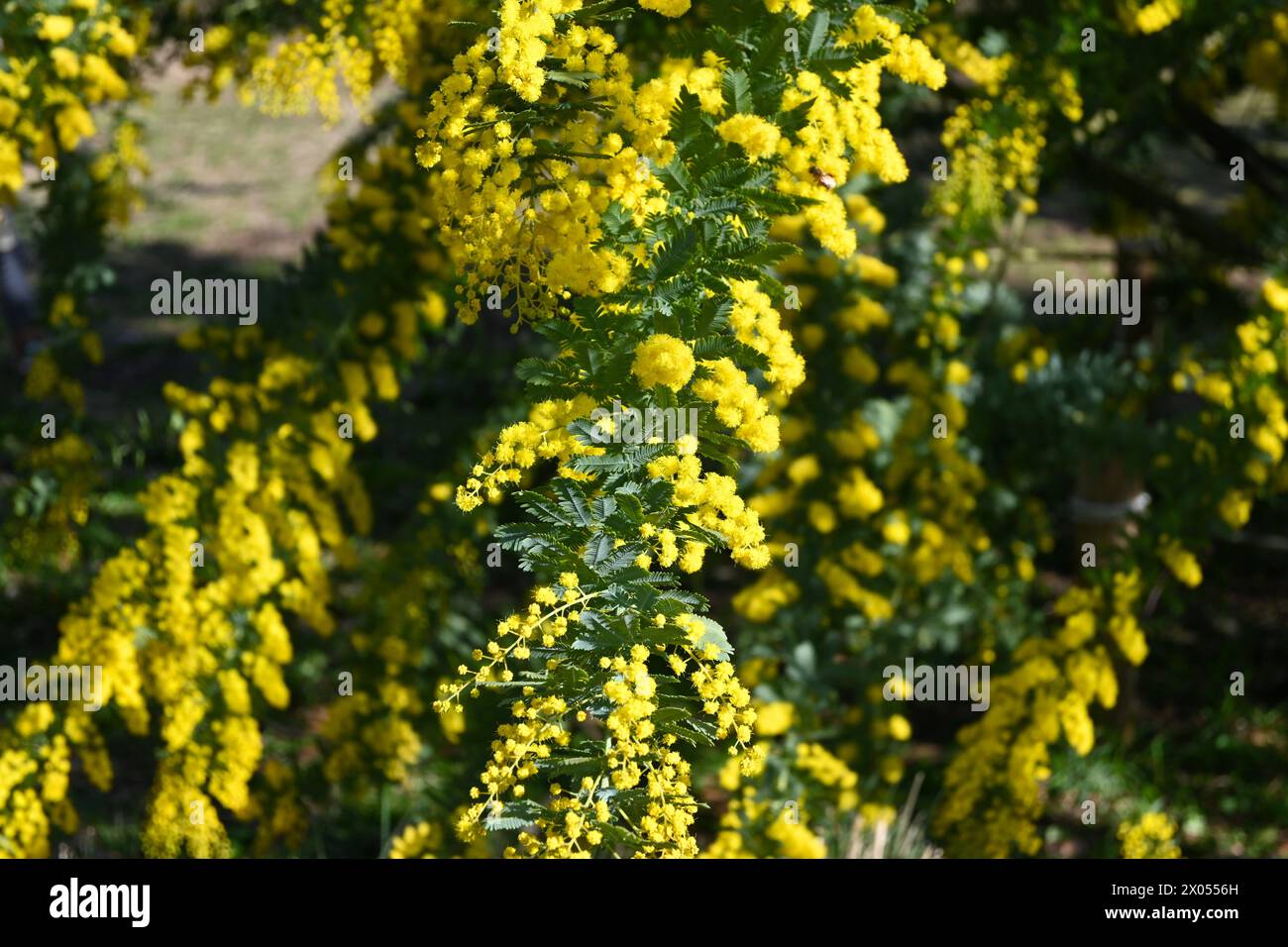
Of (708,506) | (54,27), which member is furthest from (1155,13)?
(54,27)

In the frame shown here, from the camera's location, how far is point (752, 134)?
1.94 metres

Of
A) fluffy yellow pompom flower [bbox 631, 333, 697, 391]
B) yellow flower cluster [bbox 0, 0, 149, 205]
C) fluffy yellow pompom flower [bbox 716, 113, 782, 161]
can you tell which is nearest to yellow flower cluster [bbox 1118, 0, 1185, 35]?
fluffy yellow pompom flower [bbox 716, 113, 782, 161]

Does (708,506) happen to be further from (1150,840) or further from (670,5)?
(1150,840)

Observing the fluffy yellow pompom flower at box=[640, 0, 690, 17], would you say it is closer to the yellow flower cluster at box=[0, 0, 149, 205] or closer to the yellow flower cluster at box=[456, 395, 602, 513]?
the yellow flower cluster at box=[456, 395, 602, 513]

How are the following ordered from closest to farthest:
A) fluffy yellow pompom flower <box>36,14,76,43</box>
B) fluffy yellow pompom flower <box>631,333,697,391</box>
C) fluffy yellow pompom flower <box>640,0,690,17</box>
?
1. fluffy yellow pompom flower <box>631,333,697,391</box>
2. fluffy yellow pompom flower <box>640,0,690,17</box>
3. fluffy yellow pompom flower <box>36,14,76,43</box>

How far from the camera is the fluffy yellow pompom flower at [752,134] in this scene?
6.38 feet

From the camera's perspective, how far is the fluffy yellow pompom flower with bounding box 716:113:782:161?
194 centimetres

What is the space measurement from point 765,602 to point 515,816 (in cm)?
182

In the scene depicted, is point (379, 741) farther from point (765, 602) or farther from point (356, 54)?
point (356, 54)

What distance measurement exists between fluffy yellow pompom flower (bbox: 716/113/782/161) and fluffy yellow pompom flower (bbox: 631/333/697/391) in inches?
11.9

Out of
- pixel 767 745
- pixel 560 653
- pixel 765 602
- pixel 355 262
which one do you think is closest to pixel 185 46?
pixel 355 262

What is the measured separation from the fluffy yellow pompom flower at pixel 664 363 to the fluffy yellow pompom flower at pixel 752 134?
0.30 meters

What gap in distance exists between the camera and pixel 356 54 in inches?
118

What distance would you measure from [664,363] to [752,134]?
36 cm
